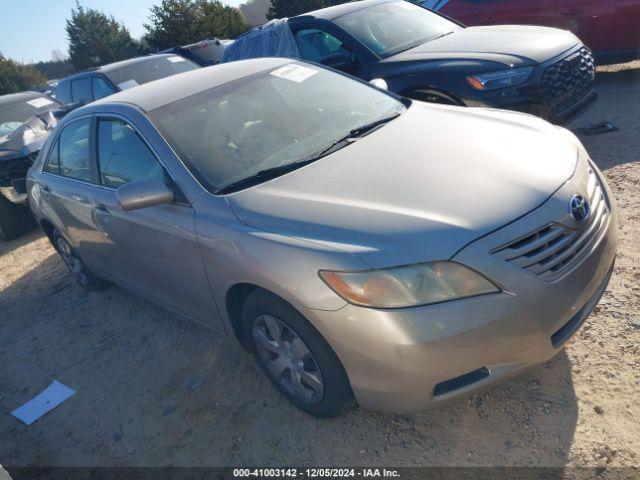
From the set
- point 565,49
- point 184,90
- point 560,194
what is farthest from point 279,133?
point 565,49

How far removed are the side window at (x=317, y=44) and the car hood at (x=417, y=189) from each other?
291cm

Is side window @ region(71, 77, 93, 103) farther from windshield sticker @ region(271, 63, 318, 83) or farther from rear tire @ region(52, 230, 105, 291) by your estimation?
windshield sticker @ region(271, 63, 318, 83)

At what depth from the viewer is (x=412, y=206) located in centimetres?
210

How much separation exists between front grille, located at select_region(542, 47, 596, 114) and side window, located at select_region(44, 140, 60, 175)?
4031 mm

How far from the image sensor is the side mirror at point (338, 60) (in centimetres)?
516

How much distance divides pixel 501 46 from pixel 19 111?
680cm

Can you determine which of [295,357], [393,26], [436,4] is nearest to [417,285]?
[295,357]

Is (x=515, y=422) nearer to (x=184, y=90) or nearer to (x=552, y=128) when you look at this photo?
(x=552, y=128)

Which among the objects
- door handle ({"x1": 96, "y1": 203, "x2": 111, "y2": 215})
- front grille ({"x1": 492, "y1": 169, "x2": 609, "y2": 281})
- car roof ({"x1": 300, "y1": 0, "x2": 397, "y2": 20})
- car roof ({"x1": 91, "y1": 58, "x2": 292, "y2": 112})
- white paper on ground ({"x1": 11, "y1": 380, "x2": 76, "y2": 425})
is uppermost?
car roof ({"x1": 300, "y1": 0, "x2": 397, "y2": 20})

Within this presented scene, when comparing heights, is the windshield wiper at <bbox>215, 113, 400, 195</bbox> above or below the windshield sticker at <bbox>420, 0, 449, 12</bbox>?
below

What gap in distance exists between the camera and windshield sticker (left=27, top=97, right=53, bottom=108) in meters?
7.74

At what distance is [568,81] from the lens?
446 cm

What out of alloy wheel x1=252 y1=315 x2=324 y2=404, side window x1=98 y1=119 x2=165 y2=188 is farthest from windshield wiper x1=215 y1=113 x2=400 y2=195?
alloy wheel x1=252 y1=315 x2=324 y2=404

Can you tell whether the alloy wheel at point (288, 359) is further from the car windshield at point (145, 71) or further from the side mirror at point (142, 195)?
the car windshield at point (145, 71)
